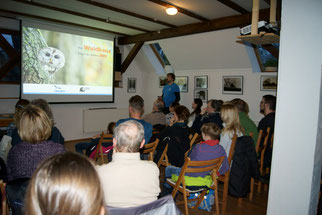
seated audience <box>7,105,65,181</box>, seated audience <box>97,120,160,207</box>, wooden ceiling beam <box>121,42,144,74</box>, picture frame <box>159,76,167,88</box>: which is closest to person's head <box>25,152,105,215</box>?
seated audience <box>97,120,160,207</box>

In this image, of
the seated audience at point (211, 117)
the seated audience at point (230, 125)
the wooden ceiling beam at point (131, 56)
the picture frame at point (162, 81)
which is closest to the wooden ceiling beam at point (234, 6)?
the seated audience at point (211, 117)

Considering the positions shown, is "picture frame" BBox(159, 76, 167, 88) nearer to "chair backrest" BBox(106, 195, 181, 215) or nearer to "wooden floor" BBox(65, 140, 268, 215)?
"wooden floor" BBox(65, 140, 268, 215)

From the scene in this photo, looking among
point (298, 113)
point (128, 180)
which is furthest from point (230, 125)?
point (128, 180)

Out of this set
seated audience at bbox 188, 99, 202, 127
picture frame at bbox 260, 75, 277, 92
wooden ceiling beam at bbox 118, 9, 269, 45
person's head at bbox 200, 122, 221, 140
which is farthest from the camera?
picture frame at bbox 260, 75, 277, 92

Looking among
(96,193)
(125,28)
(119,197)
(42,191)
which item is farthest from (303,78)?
(125,28)

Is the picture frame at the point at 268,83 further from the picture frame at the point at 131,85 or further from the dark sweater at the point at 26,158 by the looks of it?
the dark sweater at the point at 26,158

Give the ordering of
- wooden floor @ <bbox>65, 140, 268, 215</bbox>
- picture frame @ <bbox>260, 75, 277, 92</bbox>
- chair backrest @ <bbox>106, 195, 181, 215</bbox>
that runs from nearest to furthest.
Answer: chair backrest @ <bbox>106, 195, 181, 215</bbox> < wooden floor @ <bbox>65, 140, 268, 215</bbox> < picture frame @ <bbox>260, 75, 277, 92</bbox>

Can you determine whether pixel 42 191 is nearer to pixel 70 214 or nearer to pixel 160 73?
pixel 70 214

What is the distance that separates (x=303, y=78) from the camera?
67.7 inches

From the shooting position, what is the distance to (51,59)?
6.11m

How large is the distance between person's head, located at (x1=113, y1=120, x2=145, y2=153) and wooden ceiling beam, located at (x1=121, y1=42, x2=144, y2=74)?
20.1 feet

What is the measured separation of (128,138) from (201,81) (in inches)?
225

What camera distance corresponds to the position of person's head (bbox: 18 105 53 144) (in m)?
1.90

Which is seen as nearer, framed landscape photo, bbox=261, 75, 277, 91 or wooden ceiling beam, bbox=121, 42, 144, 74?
framed landscape photo, bbox=261, 75, 277, 91
